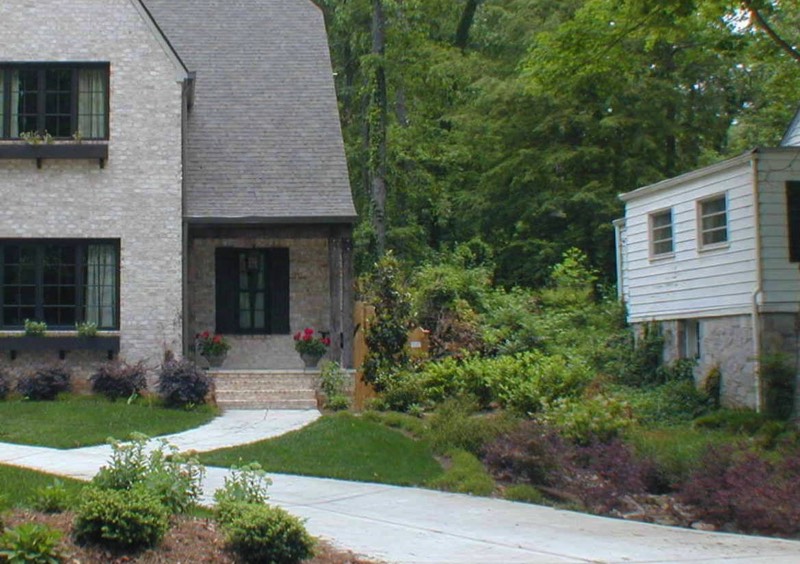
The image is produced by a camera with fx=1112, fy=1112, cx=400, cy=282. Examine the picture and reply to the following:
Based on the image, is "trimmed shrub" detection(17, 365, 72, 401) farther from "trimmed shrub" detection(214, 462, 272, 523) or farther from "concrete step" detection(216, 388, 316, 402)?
"trimmed shrub" detection(214, 462, 272, 523)

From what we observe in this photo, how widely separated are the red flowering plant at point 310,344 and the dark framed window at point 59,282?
333cm

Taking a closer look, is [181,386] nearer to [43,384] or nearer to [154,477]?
[43,384]

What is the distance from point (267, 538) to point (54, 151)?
539 inches

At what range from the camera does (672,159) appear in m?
33.8

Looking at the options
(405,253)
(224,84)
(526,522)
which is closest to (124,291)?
(224,84)

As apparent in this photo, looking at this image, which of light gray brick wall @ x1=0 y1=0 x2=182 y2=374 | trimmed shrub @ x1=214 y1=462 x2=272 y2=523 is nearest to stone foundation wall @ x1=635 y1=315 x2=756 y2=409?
light gray brick wall @ x1=0 y1=0 x2=182 y2=374

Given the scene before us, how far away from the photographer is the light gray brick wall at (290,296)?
21.8 m

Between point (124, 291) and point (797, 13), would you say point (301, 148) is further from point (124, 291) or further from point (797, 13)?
point (797, 13)

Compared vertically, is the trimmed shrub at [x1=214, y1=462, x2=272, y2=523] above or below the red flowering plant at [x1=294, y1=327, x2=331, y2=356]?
below

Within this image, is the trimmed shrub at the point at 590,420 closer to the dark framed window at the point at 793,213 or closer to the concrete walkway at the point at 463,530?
the concrete walkway at the point at 463,530

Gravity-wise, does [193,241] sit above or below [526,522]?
above

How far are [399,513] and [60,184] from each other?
38.4 feet

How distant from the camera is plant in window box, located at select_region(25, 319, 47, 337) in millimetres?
19469

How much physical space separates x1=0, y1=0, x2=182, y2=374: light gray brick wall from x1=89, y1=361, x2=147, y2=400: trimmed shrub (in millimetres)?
800
